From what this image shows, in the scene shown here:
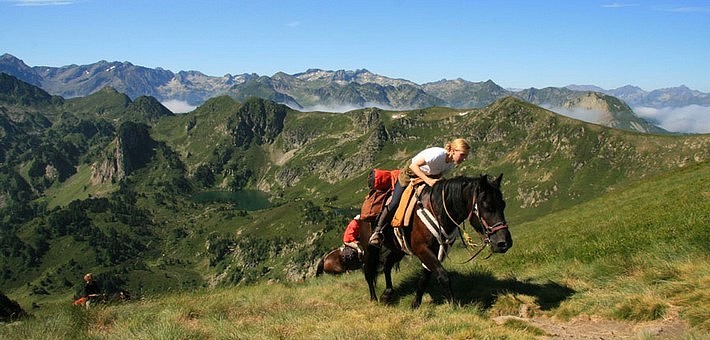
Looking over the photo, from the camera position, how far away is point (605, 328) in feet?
32.8

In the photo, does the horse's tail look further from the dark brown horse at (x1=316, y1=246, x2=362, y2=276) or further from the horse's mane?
the horse's mane

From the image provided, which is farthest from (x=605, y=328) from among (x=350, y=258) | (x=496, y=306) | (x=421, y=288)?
(x=350, y=258)

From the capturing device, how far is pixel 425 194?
13.0 meters

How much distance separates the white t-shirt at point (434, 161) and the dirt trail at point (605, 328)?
13.4ft

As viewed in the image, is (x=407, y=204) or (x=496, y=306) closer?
(x=496, y=306)

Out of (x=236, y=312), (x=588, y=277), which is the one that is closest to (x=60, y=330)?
(x=236, y=312)

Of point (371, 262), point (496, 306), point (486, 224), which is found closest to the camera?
point (486, 224)

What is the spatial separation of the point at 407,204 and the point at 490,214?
2.56 meters

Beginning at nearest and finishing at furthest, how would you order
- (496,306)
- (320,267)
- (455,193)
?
1. (496,306)
2. (455,193)
3. (320,267)

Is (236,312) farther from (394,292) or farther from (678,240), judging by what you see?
(678,240)

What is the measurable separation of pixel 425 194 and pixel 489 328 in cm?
437

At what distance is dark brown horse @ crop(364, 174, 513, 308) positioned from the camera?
11.2 meters

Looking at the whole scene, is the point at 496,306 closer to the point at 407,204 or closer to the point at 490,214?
the point at 490,214

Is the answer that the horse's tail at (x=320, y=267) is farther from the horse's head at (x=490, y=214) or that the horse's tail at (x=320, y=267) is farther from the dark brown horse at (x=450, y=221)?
the horse's head at (x=490, y=214)
